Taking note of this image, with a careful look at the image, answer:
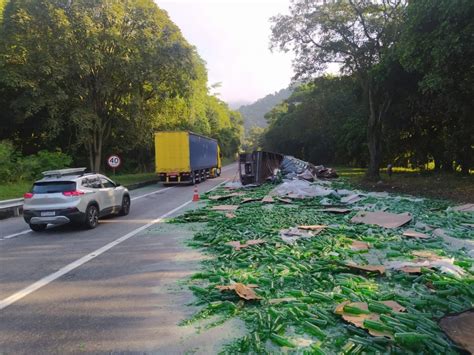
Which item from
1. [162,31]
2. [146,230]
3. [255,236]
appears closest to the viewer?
[255,236]

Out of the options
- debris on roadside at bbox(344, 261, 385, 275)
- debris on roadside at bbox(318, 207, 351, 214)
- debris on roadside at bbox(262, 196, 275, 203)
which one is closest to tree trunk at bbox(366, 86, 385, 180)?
debris on roadside at bbox(262, 196, 275, 203)

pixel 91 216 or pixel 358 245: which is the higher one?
pixel 91 216

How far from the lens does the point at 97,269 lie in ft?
22.6

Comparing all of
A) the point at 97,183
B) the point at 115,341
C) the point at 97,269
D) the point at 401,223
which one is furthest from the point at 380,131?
the point at 115,341

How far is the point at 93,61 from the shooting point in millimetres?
22750

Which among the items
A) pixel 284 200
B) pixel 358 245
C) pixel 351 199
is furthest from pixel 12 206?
pixel 358 245

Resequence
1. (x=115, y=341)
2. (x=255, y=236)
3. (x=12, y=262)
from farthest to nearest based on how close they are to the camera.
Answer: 1. (x=255, y=236)
2. (x=12, y=262)
3. (x=115, y=341)

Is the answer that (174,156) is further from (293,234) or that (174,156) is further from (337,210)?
(293,234)

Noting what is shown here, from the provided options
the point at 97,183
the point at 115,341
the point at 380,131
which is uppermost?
Result: the point at 380,131

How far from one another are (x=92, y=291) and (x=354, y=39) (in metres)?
23.3

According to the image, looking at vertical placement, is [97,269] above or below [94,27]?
below

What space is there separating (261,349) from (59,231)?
8411 mm

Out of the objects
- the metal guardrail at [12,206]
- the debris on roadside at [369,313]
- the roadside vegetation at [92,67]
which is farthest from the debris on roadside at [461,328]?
the roadside vegetation at [92,67]

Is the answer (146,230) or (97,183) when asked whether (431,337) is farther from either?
(97,183)
